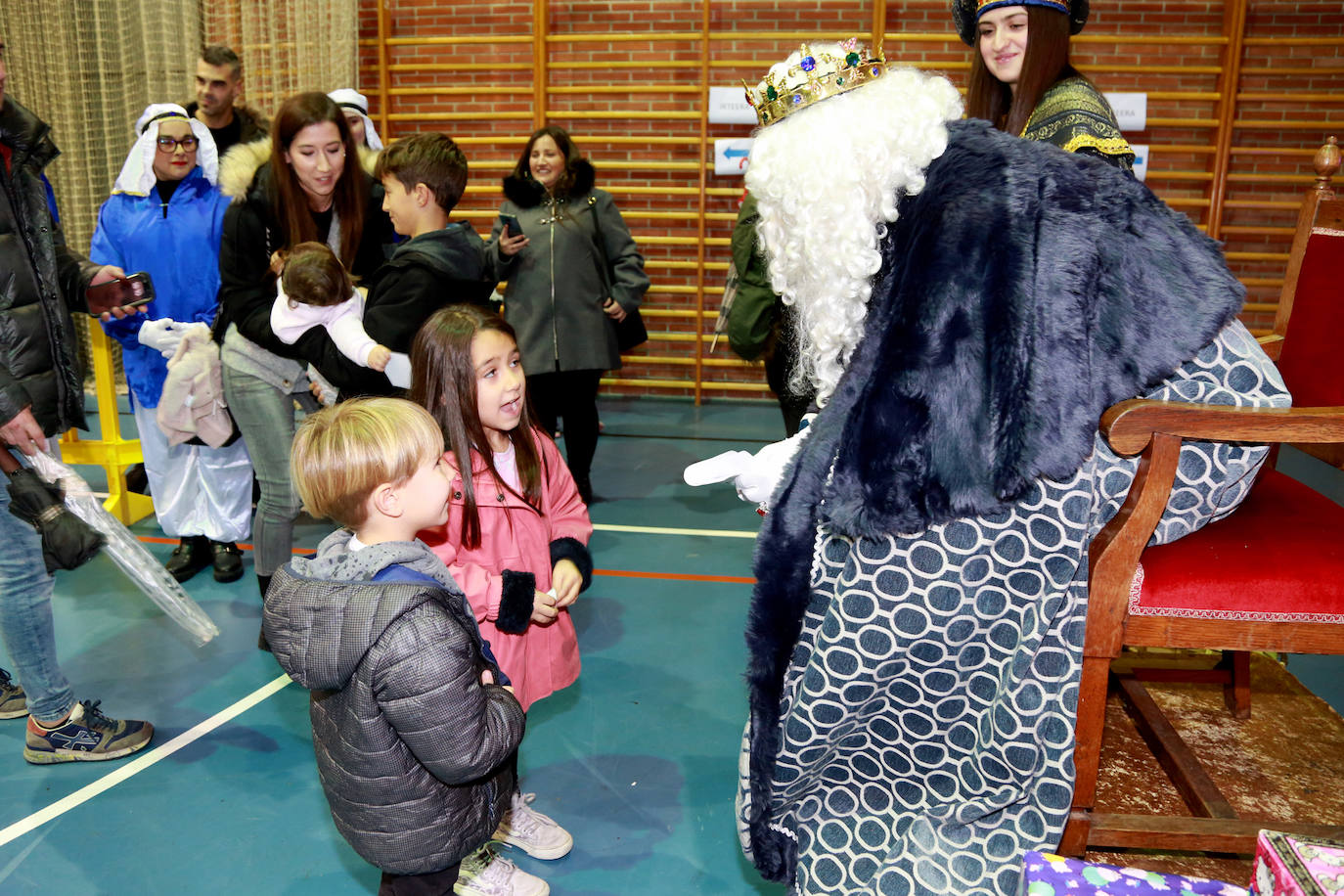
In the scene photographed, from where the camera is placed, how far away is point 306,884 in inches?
76.5

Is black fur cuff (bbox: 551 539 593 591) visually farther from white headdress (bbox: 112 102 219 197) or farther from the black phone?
white headdress (bbox: 112 102 219 197)

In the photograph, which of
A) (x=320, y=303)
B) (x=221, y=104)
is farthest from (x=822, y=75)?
(x=221, y=104)

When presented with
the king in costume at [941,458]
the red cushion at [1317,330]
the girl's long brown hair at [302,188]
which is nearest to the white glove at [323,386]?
the girl's long brown hair at [302,188]

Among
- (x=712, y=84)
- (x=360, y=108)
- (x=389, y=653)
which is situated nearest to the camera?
(x=389, y=653)

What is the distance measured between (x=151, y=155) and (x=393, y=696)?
2652mm

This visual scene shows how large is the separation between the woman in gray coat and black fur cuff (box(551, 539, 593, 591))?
2.07 meters

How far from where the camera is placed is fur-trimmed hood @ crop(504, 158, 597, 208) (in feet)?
13.4

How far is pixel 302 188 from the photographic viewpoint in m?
2.68

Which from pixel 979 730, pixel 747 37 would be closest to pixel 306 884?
pixel 979 730

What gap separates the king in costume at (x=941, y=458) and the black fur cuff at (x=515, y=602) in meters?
0.46

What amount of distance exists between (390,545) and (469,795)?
43cm

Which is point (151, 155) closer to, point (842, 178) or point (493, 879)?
point (493, 879)

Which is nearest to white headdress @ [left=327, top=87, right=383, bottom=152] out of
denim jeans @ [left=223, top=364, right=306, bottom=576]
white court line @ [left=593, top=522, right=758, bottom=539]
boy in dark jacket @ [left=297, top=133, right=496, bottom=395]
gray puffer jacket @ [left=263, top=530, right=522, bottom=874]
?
denim jeans @ [left=223, top=364, right=306, bottom=576]

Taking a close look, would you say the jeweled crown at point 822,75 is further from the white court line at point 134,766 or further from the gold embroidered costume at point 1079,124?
the white court line at point 134,766
